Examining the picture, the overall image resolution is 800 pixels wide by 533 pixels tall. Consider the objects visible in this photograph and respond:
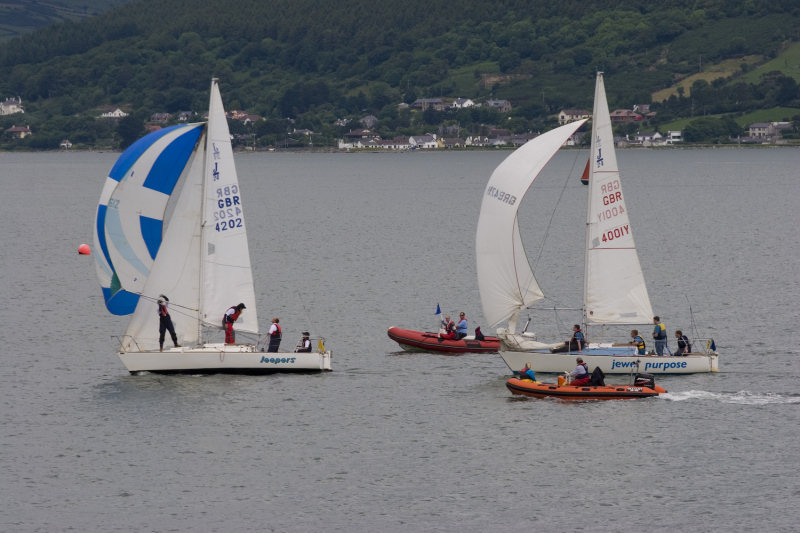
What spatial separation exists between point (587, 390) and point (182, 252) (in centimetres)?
1990

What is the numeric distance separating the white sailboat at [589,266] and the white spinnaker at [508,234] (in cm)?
5

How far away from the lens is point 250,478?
47.7 metres

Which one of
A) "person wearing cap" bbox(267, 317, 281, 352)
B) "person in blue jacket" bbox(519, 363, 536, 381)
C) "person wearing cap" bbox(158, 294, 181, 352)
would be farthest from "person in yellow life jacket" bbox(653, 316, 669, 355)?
"person wearing cap" bbox(158, 294, 181, 352)

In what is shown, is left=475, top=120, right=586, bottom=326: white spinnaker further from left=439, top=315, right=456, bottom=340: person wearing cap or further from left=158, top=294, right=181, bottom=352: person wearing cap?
left=158, top=294, right=181, bottom=352: person wearing cap

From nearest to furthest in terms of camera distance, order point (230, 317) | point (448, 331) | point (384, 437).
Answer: point (384, 437), point (230, 317), point (448, 331)

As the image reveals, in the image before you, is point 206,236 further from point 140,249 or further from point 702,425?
point 702,425

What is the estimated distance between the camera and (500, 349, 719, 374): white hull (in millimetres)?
59438

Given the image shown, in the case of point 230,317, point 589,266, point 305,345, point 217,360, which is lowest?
point 217,360

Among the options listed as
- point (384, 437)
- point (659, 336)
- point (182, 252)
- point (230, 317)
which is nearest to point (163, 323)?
point (230, 317)

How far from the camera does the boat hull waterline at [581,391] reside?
5628 cm

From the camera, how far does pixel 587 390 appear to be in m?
56.2

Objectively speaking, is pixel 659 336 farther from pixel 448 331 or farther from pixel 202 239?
pixel 202 239

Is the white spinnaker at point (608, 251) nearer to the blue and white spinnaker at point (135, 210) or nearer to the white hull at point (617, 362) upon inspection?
the white hull at point (617, 362)

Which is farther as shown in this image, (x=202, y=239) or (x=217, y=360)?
(x=202, y=239)
